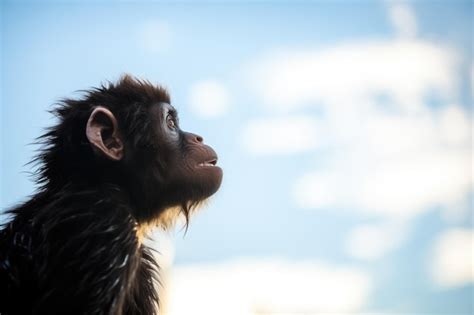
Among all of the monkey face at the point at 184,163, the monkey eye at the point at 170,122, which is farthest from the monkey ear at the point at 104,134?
the monkey eye at the point at 170,122

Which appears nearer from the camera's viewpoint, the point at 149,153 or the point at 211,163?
the point at 149,153

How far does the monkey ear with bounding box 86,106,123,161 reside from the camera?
23.0ft

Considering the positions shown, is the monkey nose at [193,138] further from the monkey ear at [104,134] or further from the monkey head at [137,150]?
the monkey ear at [104,134]

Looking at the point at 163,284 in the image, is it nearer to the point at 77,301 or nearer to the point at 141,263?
the point at 141,263

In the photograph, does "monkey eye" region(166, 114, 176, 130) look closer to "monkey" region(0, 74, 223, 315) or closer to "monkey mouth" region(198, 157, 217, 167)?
"monkey" region(0, 74, 223, 315)

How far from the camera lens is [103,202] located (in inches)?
263

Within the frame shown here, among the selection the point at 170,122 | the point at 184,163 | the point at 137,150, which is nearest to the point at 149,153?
the point at 137,150

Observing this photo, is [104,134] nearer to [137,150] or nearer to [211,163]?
[137,150]

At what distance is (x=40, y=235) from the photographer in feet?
21.2

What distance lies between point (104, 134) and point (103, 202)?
0.84 m

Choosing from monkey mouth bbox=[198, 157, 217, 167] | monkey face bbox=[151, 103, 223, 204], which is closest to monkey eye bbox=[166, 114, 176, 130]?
monkey face bbox=[151, 103, 223, 204]

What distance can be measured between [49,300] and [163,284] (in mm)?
2036

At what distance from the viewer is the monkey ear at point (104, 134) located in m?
7.02

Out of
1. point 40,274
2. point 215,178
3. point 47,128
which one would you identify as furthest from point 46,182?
point 215,178
